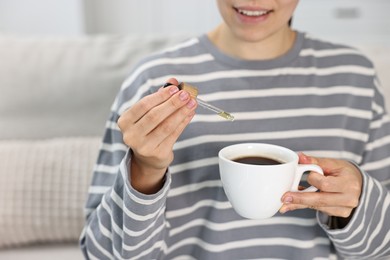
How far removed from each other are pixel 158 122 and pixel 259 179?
146 millimetres

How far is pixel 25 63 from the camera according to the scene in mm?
1191

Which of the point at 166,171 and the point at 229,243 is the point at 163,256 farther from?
the point at 166,171

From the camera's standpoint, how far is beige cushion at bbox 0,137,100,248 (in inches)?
43.6

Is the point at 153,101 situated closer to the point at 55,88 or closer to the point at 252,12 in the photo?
the point at 252,12

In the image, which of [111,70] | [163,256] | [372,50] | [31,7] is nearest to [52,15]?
[31,7]

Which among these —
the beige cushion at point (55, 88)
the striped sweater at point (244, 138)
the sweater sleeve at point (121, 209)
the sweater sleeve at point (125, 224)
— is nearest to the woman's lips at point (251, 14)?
the striped sweater at point (244, 138)

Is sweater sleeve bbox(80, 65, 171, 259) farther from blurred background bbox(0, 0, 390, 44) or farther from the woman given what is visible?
blurred background bbox(0, 0, 390, 44)

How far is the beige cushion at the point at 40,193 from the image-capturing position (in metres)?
1.11

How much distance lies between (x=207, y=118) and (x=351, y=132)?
28cm

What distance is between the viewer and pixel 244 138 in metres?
0.86

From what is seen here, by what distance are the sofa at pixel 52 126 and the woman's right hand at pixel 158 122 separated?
1.84 feet

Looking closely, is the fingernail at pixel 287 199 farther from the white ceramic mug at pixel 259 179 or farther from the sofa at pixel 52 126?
the sofa at pixel 52 126

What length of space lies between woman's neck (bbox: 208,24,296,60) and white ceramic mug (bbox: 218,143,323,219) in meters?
0.28

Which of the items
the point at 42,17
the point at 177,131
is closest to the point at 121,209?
the point at 177,131
